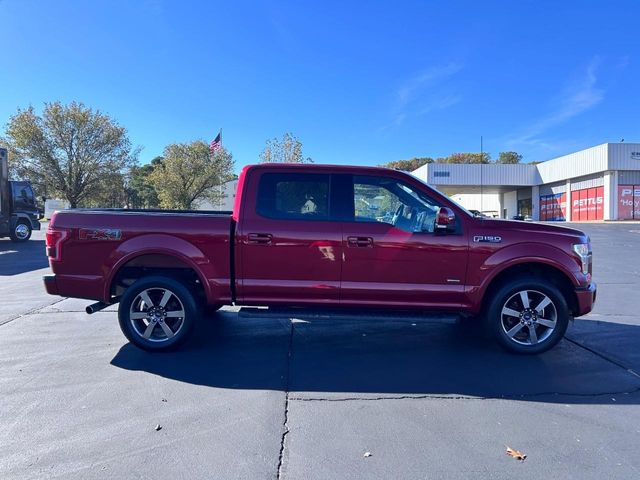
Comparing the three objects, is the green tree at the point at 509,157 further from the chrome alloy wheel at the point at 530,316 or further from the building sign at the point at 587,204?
the chrome alloy wheel at the point at 530,316

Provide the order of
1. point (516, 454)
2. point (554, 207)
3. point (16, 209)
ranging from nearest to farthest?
point (516, 454) → point (16, 209) → point (554, 207)

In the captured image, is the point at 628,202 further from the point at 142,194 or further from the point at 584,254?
the point at 142,194

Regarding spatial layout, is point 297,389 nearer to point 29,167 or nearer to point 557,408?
point 557,408

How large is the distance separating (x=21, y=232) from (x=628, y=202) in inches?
1769

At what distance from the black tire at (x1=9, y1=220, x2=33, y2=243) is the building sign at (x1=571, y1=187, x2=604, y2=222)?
4313cm

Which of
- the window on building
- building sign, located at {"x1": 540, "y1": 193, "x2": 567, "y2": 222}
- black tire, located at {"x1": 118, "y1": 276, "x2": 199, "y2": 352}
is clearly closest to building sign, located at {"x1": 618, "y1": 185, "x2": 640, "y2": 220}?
building sign, located at {"x1": 540, "y1": 193, "x2": 567, "y2": 222}

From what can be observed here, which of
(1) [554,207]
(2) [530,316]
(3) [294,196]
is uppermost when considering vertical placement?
(1) [554,207]

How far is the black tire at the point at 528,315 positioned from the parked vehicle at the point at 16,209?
19083mm

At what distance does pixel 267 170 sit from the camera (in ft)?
16.5

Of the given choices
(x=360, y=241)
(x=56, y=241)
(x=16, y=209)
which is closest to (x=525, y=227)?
(x=360, y=241)

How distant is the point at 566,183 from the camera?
145 ft

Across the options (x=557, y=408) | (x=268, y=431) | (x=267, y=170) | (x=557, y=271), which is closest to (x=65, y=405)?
(x=268, y=431)

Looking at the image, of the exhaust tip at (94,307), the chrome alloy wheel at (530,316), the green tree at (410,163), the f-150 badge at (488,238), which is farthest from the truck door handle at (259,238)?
the green tree at (410,163)

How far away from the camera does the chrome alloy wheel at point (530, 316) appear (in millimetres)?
4801
